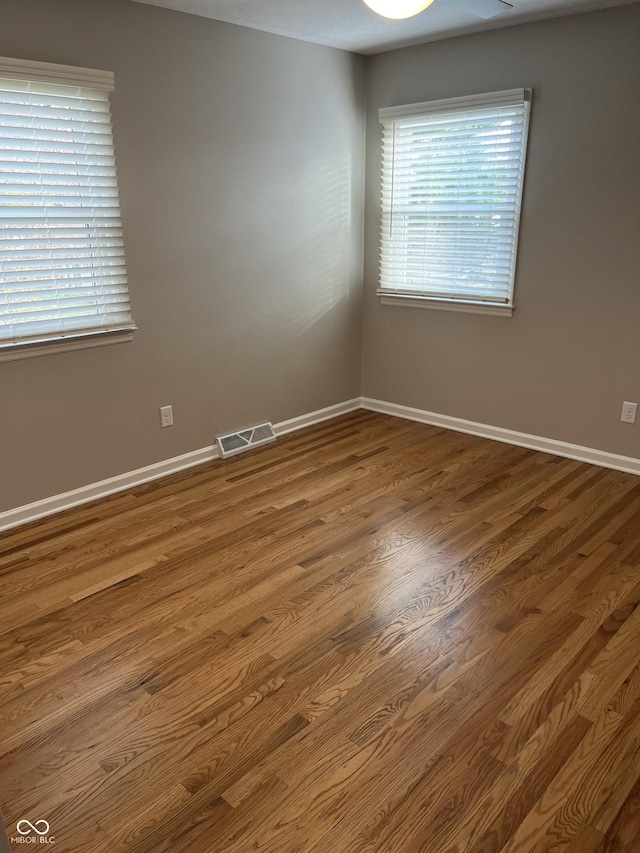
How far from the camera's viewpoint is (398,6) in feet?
7.32

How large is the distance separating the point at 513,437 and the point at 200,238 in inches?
92.5

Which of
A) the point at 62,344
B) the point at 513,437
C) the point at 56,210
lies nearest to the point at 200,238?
the point at 56,210

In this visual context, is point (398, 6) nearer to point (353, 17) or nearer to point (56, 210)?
point (353, 17)

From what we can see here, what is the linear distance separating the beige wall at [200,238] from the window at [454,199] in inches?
12.7

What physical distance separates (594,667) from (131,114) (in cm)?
319

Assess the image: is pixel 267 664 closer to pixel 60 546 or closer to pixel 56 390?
pixel 60 546

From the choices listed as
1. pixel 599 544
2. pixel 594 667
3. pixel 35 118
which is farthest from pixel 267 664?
pixel 35 118

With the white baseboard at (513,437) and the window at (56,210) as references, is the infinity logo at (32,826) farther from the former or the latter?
the white baseboard at (513,437)

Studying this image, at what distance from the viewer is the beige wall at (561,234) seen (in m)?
3.36

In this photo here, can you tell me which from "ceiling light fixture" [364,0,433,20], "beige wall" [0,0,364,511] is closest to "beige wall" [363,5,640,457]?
"beige wall" [0,0,364,511]

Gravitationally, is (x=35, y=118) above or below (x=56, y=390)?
above

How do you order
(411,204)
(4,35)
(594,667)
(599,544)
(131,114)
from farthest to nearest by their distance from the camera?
1. (411,204)
2. (131,114)
3. (599,544)
4. (4,35)
5. (594,667)

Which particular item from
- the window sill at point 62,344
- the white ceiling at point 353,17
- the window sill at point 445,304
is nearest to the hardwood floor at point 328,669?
the window sill at point 62,344

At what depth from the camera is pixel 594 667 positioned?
212cm
